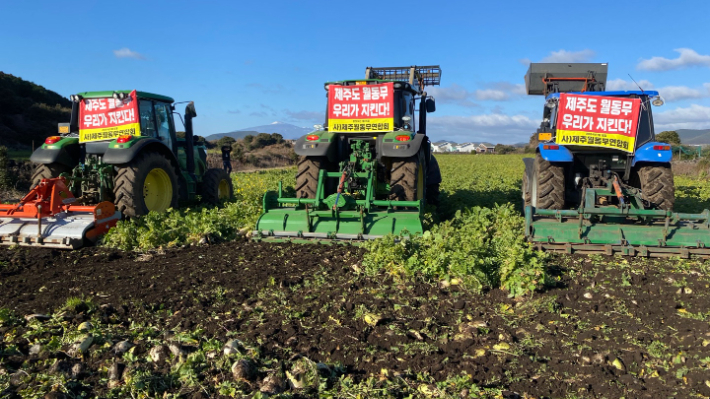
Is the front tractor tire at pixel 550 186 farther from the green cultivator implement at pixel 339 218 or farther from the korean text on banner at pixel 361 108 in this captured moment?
the korean text on banner at pixel 361 108

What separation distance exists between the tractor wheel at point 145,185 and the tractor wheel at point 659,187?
7458mm

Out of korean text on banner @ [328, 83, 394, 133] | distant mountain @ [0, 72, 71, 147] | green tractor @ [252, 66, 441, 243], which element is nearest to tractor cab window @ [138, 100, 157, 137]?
green tractor @ [252, 66, 441, 243]

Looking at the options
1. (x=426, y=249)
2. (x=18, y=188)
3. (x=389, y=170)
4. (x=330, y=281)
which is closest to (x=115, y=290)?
(x=330, y=281)

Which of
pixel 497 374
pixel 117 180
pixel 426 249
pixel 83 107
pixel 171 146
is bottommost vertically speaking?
pixel 497 374

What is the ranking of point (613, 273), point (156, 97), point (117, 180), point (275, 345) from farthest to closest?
point (156, 97) → point (117, 180) → point (613, 273) → point (275, 345)

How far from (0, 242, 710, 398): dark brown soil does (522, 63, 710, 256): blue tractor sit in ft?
1.57

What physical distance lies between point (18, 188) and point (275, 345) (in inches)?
518

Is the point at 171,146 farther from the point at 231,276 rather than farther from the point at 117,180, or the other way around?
the point at 231,276

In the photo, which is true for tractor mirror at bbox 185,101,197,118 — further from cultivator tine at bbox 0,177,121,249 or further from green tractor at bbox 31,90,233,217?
cultivator tine at bbox 0,177,121,249

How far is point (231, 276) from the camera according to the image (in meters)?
5.23

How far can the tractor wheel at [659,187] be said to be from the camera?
722cm

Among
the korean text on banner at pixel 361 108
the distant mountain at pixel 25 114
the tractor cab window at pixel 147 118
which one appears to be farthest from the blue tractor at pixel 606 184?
the distant mountain at pixel 25 114

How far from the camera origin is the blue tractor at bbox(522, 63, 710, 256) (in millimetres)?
6109

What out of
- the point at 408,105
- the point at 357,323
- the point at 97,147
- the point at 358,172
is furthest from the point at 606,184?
the point at 97,147
